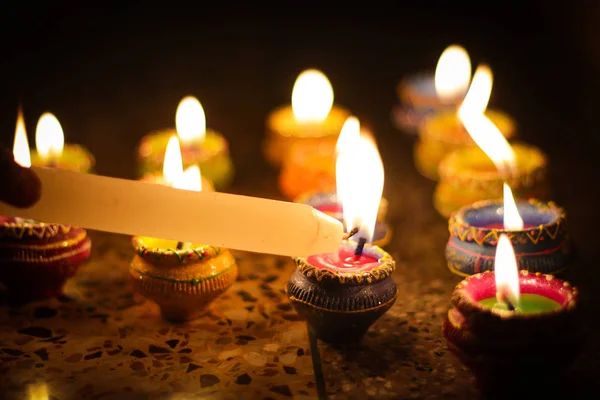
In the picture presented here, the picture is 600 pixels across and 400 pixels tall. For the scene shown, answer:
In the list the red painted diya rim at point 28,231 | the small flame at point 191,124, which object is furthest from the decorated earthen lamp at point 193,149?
the red painted diya rim at point 28,231

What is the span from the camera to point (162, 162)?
3.05 meters

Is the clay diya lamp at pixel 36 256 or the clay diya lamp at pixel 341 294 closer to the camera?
the clay diya lamp at pixel 341 294

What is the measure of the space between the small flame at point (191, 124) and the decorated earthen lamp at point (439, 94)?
906 millimetres

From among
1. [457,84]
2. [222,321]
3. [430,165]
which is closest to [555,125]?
[457,84]

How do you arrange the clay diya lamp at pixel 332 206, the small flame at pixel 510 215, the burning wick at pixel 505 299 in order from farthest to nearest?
the clay diya lamp at pixel 332 206 < the small flame at pixel 510 215 < the burning wick at pixel 505 299

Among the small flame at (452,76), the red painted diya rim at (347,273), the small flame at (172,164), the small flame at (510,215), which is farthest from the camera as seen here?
the small flame at (452,76)

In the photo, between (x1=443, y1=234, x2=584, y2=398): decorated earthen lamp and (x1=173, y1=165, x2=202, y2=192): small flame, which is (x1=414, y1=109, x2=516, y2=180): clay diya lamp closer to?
(x1=173, y1=165, x2=202, y2=192): small flame

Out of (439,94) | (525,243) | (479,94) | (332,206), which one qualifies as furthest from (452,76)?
(525,243)

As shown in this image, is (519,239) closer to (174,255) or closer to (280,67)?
(174,255)

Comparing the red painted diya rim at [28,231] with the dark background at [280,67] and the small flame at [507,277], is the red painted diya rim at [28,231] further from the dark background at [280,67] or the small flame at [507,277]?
the small flame at [507,277]

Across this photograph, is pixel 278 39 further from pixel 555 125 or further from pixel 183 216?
pixel 183 216

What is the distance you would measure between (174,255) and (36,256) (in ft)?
1.35

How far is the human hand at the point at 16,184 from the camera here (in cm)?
201

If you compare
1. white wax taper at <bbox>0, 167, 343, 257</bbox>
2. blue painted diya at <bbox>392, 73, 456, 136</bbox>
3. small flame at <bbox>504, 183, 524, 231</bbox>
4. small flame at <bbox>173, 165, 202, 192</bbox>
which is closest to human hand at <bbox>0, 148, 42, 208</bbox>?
white wax taper at <bbox>0, 167, 343, 257</bbox>
